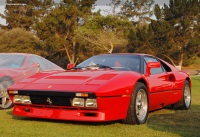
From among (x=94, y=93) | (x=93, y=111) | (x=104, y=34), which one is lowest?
(x=93, y=111)

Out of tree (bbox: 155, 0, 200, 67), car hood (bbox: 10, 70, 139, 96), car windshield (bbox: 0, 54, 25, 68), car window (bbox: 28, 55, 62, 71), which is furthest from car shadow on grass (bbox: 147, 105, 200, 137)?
tree (bbox: 155, 0, 200, 67)

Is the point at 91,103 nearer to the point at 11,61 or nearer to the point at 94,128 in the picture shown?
the point at 94,128

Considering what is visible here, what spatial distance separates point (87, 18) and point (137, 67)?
54425 millimetres

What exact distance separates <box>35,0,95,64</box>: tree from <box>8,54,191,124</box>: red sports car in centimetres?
5015

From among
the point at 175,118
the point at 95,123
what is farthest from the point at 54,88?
the point at 175,118

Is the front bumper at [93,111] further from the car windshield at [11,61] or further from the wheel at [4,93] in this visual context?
the car windshield at [11,61]

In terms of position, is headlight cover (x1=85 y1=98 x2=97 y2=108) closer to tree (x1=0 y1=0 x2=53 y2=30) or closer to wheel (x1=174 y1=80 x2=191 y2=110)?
wheel (x1=174 y1=80 x2=191 y2=110)

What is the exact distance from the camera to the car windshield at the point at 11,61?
863 cm

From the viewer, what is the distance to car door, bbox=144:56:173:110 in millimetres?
6588

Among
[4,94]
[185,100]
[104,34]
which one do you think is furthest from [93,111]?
[104,34]

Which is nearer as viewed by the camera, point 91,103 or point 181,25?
point 91,103

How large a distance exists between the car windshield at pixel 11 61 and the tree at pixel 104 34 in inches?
1864

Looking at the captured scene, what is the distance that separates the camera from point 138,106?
6156 millimetres

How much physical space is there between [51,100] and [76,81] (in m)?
0.46
